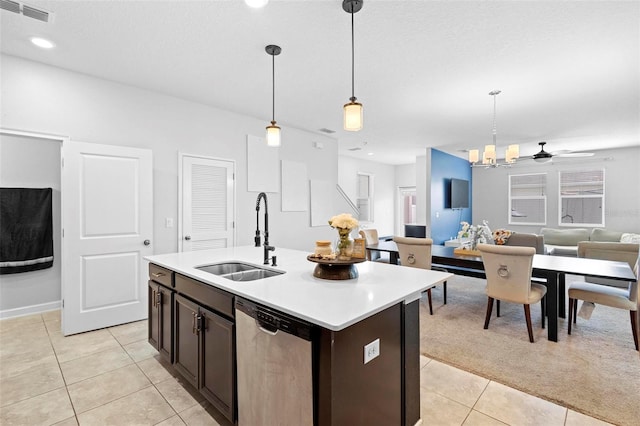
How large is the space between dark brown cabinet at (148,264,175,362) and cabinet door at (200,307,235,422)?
1.71 feet

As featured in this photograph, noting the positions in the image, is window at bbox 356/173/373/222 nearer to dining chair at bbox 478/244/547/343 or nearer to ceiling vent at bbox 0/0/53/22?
dining chair at bbox 478/244/547/343

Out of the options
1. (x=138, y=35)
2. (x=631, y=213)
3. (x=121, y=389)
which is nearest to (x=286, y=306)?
(x=121, y=389)

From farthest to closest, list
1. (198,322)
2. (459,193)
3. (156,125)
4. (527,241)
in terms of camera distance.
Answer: (459,193)
(527,241)
(156,125)
(198,322)

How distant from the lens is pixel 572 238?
6.67 metres

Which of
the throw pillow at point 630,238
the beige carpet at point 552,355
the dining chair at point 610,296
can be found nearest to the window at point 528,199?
the throw pillow at point 630,238

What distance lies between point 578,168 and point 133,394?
9522 millimetres

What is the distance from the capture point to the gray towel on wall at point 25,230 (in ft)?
11.7

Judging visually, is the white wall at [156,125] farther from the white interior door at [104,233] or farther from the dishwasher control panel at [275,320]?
the dishwasher control panel at [275,320]

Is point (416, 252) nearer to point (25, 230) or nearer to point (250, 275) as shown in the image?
point (250, 275)

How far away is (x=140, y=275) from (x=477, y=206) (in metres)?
8.62

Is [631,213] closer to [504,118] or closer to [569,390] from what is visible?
[504,118]

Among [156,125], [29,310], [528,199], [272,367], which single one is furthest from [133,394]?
[528,199]

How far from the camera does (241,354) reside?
157cm

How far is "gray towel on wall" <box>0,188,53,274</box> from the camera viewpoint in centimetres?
357
